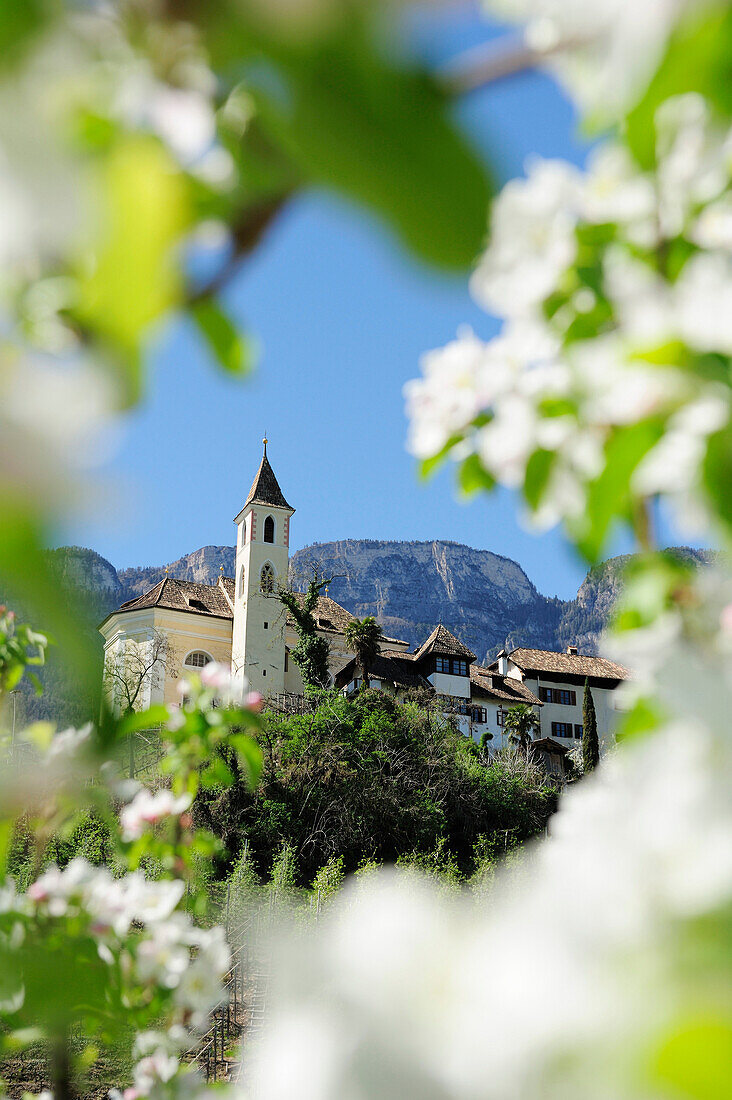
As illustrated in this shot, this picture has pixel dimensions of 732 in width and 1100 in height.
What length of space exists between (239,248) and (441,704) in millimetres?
22099

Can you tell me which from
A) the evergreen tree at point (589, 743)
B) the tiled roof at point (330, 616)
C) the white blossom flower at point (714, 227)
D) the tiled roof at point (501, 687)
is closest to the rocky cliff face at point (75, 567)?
the white blossom flower at point (714, 227)

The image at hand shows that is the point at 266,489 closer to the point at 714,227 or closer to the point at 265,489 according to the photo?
the point at 265,489

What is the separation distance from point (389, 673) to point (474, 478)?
26.5 metres

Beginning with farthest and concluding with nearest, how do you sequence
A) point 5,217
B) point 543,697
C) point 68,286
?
point 543,697 → point 68,286 → point 5,217

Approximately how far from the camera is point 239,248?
14.0 inches

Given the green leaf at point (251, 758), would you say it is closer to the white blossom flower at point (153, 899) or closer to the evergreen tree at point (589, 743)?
the white blossom flower at point (153, 899)

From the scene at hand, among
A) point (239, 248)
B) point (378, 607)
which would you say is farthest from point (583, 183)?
point (378, 607)

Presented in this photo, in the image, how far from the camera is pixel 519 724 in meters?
26.5

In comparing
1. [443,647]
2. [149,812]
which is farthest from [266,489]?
[149,812]

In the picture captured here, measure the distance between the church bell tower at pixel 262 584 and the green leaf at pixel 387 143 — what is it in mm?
24754

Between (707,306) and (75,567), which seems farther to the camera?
(707,306)

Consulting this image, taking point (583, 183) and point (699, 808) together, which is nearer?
point (699, 808)

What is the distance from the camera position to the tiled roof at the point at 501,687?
29353 mm

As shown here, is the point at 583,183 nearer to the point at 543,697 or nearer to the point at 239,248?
the point at 239,248
